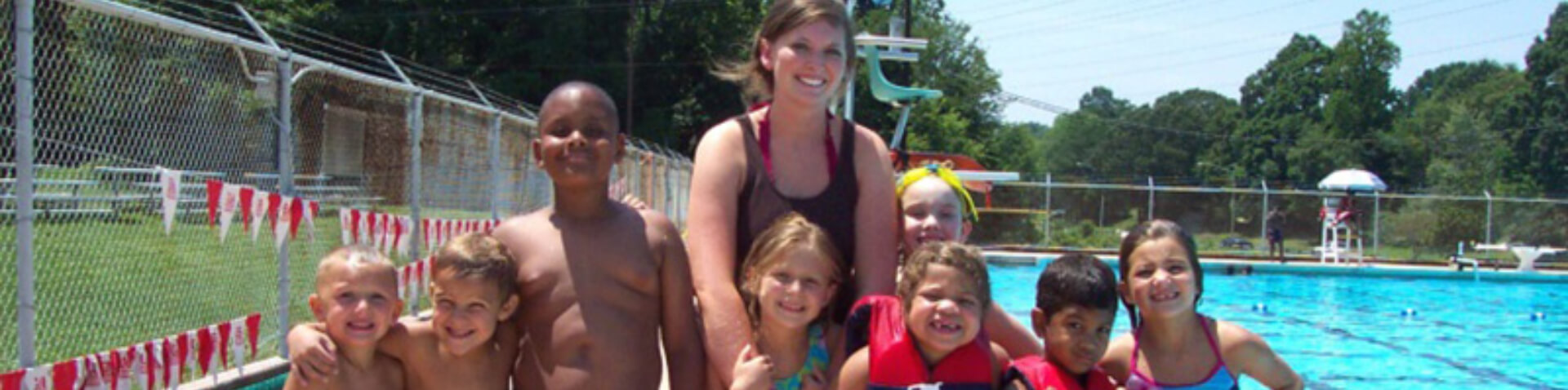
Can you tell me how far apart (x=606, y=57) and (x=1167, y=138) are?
70.3 meters

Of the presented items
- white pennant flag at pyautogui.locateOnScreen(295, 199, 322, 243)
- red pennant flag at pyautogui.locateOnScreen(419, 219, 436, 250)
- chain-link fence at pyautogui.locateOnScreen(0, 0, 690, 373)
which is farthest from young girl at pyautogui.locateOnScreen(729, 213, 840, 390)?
red pennant flag at pyautogui.locateOnScreen(419, 219, 436, 250)

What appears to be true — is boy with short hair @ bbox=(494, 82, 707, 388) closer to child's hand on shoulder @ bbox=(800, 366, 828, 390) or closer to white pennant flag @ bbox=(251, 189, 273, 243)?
child's hand on shoulder @ bbox=(800, 366, 828, 390)

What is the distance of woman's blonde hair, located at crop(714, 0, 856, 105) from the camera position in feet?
9.35

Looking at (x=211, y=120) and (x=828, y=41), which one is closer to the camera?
(x=828, y=41)

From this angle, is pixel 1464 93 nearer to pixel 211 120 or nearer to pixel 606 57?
pixel 606 57

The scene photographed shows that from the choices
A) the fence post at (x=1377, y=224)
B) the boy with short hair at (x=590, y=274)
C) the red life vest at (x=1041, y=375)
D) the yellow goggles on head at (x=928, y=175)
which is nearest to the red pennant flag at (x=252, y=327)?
the boy with short hair at (x=590, y=274)

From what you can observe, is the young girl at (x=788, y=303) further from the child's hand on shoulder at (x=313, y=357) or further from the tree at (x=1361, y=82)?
the tree at (x=1361, y=82)

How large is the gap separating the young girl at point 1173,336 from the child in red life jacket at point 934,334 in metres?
0.54

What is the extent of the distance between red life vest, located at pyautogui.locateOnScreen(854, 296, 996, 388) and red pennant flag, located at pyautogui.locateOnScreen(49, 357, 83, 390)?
278cm

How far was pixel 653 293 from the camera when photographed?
9.21ft

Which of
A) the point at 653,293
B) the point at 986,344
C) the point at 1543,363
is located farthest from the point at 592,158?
the point at 1543,363

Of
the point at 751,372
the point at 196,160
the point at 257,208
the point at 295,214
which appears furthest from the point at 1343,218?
the point at 751,372

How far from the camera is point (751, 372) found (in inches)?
102

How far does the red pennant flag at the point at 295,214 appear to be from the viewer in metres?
5.71
